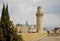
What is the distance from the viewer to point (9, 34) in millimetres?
6969

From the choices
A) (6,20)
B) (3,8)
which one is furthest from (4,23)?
(3,8)

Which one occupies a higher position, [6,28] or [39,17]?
[39,17]

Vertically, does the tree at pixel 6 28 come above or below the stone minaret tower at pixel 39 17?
below

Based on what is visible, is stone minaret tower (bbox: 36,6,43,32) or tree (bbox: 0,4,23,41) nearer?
tree (bbox: 0,4,23,41)

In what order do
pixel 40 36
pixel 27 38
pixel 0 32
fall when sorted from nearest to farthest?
pixel 0 32 → pixel 27 38 → pixel 40 36

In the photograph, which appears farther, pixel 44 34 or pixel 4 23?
pixel 44 34

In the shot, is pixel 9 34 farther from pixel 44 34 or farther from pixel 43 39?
pixel 44 34

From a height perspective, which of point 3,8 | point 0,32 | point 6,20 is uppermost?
point 3,8

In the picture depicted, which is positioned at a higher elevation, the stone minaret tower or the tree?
the stone minaret tower

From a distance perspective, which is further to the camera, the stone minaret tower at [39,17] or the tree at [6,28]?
→ the stone minaret tower at [39,17]

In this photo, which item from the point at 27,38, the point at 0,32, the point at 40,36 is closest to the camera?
the point at 0,32

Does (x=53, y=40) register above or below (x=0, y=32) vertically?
below

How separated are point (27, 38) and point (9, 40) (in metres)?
9.87

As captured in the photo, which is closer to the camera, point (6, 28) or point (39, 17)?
point (6, 28)
